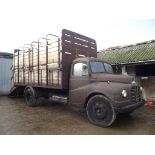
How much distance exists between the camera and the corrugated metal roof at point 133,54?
10780 millimetres

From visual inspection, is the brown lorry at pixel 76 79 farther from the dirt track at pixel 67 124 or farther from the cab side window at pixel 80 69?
the dirt track at pixel 67 124

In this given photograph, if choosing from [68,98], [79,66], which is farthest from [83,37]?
[68,98]

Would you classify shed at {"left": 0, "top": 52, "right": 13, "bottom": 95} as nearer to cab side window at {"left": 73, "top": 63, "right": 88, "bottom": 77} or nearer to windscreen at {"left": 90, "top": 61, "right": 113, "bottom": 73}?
cab side window at {"left": 73, "top": 63, "right": 88, "bottom": 77}

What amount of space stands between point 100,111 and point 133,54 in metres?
6.98

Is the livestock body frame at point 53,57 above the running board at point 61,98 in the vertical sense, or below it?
above

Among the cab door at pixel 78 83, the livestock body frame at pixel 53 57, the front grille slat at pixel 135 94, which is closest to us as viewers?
the front grille slat at pixel 135 94

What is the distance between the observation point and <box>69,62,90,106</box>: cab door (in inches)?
280

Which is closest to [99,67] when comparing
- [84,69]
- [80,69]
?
[84,69]

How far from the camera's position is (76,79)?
24.6ft

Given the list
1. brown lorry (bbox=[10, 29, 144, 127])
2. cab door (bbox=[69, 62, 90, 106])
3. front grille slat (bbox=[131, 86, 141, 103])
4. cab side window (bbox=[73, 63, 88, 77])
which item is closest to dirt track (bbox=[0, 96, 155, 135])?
brown lorry (bbox=[10, 29, 144, 127])

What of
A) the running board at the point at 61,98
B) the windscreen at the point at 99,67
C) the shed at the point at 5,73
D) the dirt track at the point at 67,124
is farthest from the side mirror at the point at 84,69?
the shed at the point at 5,73

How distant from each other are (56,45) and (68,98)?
2447 mm

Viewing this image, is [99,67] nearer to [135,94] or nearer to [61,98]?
[135,94]

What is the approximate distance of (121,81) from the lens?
6.48 m
